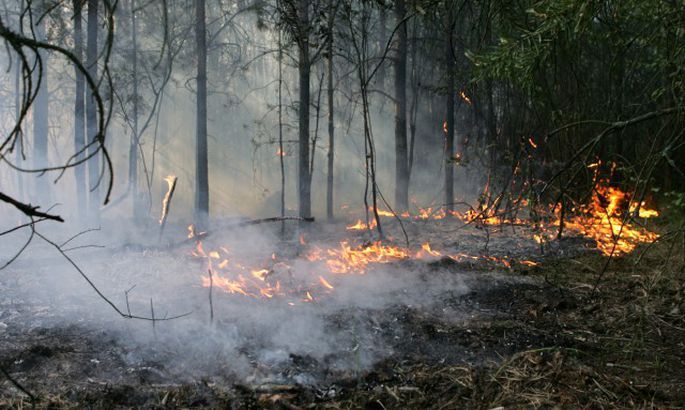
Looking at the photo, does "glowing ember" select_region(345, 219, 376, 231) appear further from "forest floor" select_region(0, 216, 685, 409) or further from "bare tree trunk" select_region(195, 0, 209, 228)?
"forest floor" select_region(0, 216, 685, 409)

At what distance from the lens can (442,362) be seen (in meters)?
4.78

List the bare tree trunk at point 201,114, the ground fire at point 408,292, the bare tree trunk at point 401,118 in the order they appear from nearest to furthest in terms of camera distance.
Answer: the ground fire at point 408,292, the bare tree trunk at point 201,114, the bare tree trunk at point 401,118

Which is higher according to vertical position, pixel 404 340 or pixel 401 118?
pixel 401 118

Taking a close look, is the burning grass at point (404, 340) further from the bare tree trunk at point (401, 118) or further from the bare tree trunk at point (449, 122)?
the bare tree trunk at point (401, 118)

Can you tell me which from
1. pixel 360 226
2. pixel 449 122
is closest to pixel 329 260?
pixel 360 226

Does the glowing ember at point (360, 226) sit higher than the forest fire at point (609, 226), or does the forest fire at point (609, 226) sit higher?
the forest fire at point (609, 226)

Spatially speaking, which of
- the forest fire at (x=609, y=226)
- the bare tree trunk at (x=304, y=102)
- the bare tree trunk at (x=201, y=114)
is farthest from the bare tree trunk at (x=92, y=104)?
the forest fire at (x=609, y=226)

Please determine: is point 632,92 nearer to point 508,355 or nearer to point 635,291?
point 635,291

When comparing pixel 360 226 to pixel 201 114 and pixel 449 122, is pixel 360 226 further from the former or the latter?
pixel 201 114

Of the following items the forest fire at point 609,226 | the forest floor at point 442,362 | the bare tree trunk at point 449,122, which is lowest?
the forest floor at point 442,362

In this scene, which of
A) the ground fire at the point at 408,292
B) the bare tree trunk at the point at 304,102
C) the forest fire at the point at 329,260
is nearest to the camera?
the ground fire at the point at 408,292

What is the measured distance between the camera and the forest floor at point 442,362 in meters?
4.03

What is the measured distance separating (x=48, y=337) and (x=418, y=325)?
3836mm

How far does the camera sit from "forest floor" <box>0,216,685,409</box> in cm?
403
